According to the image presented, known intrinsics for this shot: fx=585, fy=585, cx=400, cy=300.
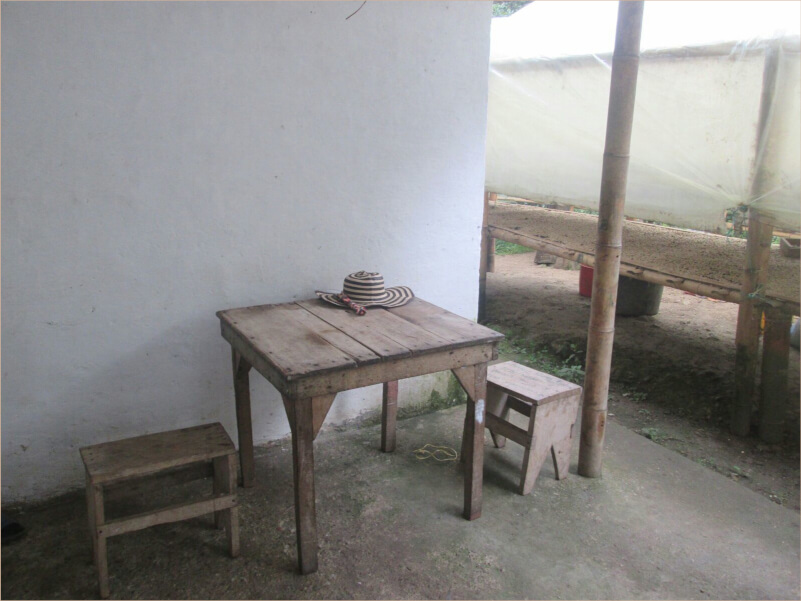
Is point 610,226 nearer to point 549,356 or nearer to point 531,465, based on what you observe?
point 531,465

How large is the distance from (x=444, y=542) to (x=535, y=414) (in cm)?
70

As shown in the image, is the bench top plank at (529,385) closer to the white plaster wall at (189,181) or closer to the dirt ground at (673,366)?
the white plaster wall at (189,181)

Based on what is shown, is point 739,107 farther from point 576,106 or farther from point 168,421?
point 168,421

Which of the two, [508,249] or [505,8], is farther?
[505,8]

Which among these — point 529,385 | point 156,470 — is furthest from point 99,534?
point 529,385

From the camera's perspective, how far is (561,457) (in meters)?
2.85

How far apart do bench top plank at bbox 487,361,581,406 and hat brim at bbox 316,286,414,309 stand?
1.95 feet

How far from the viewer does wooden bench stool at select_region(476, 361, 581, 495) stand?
2699 millimetres

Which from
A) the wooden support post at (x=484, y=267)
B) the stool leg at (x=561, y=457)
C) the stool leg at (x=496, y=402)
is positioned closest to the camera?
the stool leg at (x=561, y=457)

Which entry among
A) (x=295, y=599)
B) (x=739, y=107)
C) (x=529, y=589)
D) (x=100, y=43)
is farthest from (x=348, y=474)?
(x=739, y=107)

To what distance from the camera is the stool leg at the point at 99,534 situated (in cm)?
197

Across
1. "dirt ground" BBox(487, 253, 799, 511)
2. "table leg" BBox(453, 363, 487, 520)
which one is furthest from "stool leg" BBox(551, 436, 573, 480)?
"dirt ground" BBox(487, 253, 799, 511)

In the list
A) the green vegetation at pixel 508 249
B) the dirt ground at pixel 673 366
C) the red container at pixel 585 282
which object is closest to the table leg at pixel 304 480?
the dirt ground at pixel 673 366

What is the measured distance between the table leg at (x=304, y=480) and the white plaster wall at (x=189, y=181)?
0.99m
